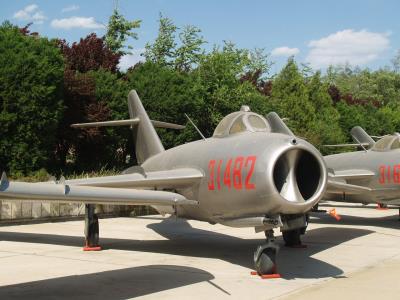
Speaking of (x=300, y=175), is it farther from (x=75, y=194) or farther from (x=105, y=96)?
(x=105, y=96)

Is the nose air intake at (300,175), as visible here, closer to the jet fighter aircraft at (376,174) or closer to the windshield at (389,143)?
the jet fighter aircraft at (376,174)

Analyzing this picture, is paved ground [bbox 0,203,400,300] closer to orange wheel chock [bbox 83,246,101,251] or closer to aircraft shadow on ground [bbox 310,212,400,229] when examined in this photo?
orange wheel chock [bbox 83,246,101,251]

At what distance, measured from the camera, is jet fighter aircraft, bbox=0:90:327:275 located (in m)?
8.13

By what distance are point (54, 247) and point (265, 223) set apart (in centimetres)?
566

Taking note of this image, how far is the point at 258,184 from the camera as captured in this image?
8.44 metres

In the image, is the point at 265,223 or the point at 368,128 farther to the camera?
the point at 368,128

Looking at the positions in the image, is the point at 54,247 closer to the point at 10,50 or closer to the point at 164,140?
the point at 10,50

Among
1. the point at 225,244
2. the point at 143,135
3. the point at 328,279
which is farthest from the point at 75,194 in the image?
the point at 143,135

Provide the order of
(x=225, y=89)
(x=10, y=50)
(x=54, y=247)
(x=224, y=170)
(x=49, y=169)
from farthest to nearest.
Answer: (x=225, y=89) → (x=49, y=169) → (x=10, y=50) → (x=54, y=247) → (x=224, y=170)

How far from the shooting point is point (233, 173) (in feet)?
29.8

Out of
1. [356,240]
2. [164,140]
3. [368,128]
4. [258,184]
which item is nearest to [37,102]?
[164,140]

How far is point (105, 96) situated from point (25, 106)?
6.30 metres

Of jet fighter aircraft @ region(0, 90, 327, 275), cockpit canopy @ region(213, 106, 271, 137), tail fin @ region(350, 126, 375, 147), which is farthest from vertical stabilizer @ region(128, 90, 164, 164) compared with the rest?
tail fin @ region(350, 126, 375, 147)

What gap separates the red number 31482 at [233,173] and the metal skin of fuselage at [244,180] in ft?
0.06
